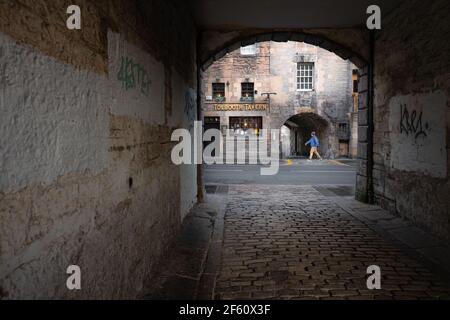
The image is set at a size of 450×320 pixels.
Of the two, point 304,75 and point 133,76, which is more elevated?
point 304,75

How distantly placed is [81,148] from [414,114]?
5.57 m

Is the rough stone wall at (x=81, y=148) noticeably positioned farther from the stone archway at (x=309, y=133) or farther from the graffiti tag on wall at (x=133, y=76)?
the stone archway at (x=309, y=133)

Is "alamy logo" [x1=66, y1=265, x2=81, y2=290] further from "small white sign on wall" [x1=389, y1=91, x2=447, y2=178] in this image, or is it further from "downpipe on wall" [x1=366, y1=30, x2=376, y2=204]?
"downpipe on wall" [x1=366, y1=30, x2=376, y2=204]

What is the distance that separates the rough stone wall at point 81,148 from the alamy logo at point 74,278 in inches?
1.6

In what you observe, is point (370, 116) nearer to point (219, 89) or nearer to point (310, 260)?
point (310, 260)

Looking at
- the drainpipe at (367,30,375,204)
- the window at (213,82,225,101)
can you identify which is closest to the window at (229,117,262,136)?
the window at (213,82,225,101)

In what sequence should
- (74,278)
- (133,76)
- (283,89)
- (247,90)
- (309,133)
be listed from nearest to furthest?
(74,278), (133,76), (283,89), (247,90), (309,133)

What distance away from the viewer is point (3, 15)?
1.39 meters

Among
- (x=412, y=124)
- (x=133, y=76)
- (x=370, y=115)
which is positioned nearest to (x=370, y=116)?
(x=370, y=115)

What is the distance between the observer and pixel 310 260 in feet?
13.8

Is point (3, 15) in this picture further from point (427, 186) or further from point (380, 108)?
point (380, 108)

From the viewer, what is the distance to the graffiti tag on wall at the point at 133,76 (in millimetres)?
2783

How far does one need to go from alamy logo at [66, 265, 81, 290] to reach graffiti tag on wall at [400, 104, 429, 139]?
5388mm
